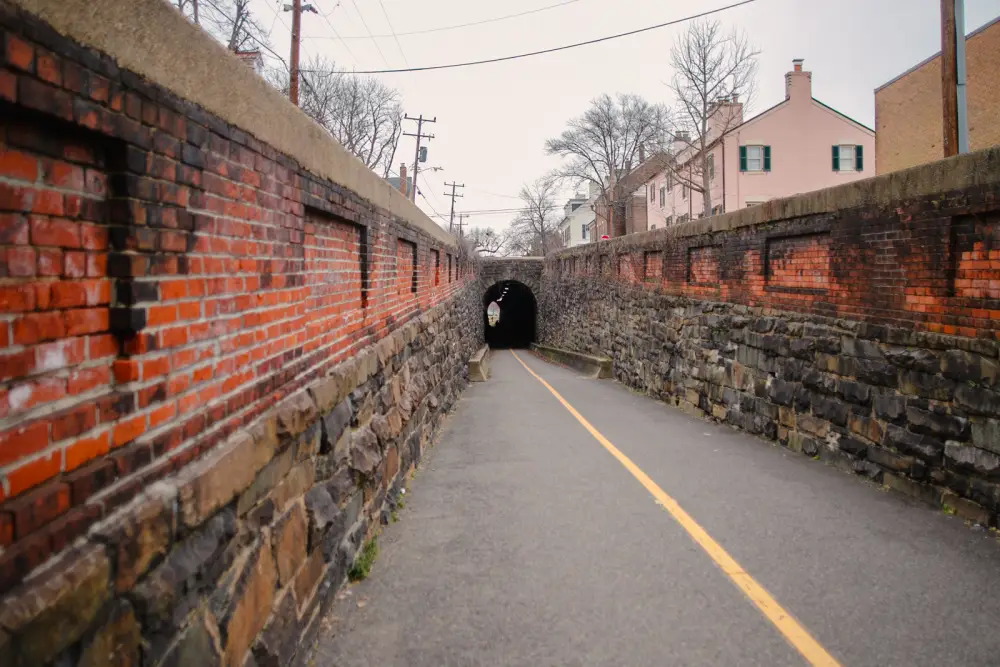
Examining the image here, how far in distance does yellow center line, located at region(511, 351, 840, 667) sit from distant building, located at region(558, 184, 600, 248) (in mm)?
64051

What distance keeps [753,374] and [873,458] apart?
8.43ft

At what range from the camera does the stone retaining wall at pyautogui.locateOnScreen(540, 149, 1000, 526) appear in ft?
16.4

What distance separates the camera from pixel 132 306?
6.31ft

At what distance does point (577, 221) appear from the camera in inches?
3024

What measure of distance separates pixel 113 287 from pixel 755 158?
3472 centimetres

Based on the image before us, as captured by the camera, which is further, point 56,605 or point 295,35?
point 295,35

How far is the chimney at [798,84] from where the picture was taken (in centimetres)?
3262

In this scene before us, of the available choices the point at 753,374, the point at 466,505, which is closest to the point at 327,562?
the point at 466,505

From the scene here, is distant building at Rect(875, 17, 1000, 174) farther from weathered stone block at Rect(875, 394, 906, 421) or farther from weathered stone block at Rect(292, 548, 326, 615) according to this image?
weathered stone block at Rect(292, 548, 326, 615)

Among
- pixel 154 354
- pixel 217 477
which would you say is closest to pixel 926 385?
pixel 217 477

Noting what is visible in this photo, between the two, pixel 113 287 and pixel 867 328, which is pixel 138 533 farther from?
pixel 867 328

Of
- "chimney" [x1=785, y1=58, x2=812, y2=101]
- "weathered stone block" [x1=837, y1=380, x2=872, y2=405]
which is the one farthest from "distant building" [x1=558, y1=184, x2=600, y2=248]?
"weathered stone block" [x1=837, y1=380, x2=872, y2=405]

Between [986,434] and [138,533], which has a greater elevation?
[138,533]

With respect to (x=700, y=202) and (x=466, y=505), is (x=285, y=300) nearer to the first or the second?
(x=466, y=505)
